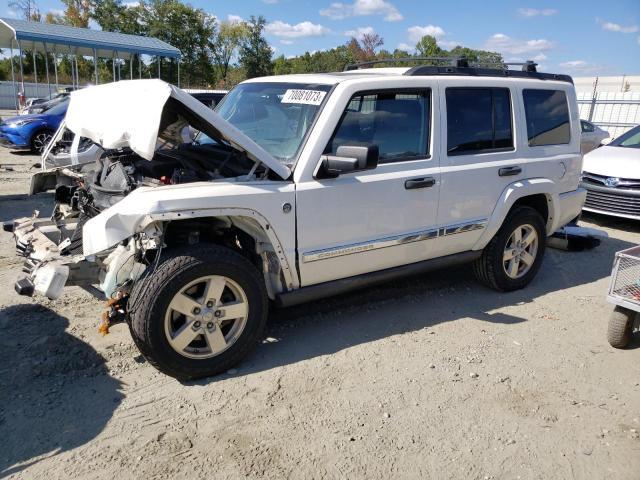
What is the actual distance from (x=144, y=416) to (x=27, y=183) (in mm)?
8258

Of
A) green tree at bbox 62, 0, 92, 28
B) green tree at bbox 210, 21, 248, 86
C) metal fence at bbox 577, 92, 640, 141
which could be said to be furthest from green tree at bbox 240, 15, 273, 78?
metal fence at bbox 577, 92, 640, 141

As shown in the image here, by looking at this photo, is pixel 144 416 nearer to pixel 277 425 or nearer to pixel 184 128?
pixel 277 425

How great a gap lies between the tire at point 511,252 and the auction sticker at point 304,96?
2.28 metres

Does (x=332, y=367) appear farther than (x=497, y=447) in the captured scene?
Yes

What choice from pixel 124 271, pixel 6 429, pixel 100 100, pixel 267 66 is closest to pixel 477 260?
pixel 124 271

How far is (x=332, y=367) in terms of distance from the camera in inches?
144

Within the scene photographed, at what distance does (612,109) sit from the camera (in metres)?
20.3

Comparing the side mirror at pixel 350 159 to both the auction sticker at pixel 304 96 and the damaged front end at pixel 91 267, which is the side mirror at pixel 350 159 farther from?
the damaged front end at pixel 91 267

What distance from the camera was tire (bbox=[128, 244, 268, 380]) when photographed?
313 cm


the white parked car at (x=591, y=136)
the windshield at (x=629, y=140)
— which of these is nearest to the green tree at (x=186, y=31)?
the white parked car at (x=591, y=136)

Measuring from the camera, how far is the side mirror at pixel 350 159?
133 inches

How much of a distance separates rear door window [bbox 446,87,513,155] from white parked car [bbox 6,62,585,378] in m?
0.02

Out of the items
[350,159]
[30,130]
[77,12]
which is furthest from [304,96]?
[77,12]

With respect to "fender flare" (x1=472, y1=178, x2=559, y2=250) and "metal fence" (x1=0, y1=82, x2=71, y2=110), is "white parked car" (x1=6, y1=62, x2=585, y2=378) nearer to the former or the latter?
"fender flare" (x1=472, y1=178, x2=559, y2=250)
